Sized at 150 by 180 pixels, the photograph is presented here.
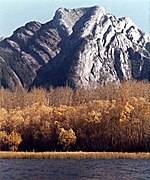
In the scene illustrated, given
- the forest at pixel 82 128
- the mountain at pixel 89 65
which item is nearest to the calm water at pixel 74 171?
the forest at pixel 82 128

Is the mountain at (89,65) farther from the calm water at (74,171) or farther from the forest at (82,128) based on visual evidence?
the calm water at (74,171)

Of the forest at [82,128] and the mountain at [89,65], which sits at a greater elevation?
the mountain at [89,65]

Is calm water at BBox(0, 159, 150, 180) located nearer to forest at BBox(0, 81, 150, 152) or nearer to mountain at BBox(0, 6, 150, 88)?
forest at BBox(0, 81, 150, 152)

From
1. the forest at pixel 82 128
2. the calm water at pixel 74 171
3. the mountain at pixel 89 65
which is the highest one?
the mountain at pixel 89 65

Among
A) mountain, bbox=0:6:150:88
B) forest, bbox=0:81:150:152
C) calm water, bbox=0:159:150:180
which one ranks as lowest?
calm water, bbox=0:159:150:180

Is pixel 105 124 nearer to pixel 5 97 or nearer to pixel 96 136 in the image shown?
pixel 96 136

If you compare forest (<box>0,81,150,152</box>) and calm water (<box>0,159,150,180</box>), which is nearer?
calm water (<box>0,159,150,180</box>)

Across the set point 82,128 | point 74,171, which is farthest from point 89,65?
point 74,171

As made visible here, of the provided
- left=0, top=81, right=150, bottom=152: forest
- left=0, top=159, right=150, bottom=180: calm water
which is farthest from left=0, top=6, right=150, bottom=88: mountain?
left=0, top=159, right=150, bottom=180: calm water

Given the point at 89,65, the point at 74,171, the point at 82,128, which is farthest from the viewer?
the point at 89,65

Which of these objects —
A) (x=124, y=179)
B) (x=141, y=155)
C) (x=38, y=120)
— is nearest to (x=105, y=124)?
(x=38, y=120)

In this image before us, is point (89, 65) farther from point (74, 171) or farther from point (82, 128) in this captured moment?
point (74, 171)

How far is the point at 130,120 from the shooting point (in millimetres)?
64750

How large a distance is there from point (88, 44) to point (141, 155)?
135 metres
